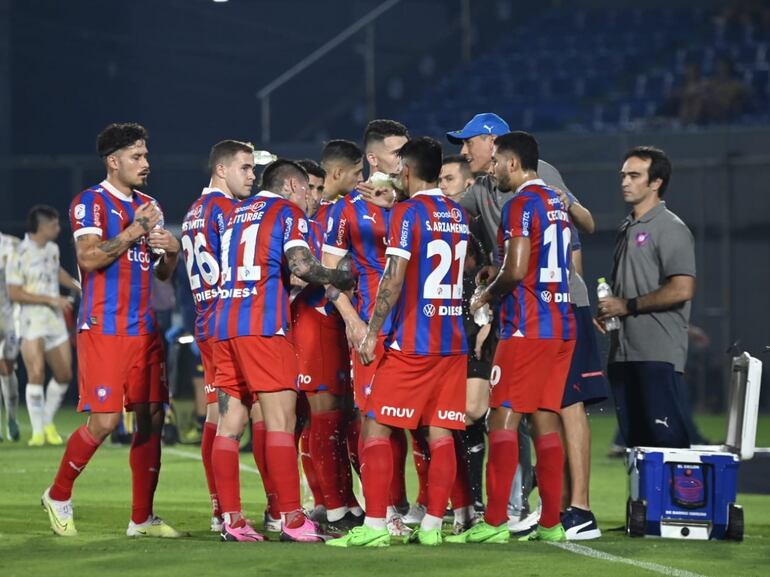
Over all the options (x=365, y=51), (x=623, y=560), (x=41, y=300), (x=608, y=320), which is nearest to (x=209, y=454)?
(x=608, y=320)

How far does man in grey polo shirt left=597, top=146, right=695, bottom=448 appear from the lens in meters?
8.00

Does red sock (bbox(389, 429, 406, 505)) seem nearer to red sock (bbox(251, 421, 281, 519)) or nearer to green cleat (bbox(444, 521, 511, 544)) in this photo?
green cleat (bbox(444, 521, 511, 544))

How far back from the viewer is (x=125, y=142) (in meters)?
7.55

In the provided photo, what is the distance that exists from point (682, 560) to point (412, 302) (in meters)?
1.69

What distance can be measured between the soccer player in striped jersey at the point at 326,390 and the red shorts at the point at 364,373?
56 cm

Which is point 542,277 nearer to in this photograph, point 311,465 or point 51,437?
point 311,465

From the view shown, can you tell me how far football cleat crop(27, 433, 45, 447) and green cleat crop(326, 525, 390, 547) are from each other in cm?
726

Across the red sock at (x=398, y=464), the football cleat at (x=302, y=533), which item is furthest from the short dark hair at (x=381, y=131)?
the football cleat at (x=302, y=533)

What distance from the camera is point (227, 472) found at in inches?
276

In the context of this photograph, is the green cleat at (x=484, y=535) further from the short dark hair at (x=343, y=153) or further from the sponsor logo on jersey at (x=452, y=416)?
the short dark hair at (x=343, y=153)

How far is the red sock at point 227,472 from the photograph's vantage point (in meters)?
7.01

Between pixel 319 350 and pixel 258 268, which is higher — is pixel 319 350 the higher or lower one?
the lower one

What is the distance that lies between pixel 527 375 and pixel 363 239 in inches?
42.3

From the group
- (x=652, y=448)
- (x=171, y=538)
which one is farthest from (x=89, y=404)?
(x=652, y=448)
